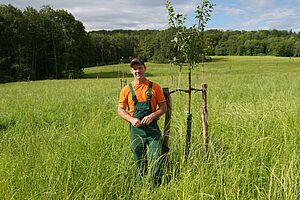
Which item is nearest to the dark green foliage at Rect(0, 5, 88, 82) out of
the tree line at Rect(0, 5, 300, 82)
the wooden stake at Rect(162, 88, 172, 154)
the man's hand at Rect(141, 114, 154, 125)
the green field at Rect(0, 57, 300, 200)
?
the tree line at Rect(0, 5, 300, 82)

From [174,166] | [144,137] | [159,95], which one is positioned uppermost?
[159,95]

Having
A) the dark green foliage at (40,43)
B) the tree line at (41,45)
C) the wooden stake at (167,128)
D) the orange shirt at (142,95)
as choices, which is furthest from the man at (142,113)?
the dark green foliage at (40,43)

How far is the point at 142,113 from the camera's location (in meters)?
3.65

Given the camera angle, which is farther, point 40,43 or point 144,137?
point 40,43

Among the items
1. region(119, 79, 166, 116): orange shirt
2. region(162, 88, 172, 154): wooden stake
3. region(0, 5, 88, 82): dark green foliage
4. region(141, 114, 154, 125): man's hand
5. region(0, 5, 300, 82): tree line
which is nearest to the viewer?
region(141, 114, 154, 125): man's hand

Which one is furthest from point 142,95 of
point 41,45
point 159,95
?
point 41,45

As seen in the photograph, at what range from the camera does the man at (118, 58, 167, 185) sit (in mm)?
3582

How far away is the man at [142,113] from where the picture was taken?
358cm

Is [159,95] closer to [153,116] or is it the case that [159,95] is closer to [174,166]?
[153,116]

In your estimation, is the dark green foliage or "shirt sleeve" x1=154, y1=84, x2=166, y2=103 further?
the dark green foliage

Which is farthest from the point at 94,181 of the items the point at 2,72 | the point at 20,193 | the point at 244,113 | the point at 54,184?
the point at 2,72

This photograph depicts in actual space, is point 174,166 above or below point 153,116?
below

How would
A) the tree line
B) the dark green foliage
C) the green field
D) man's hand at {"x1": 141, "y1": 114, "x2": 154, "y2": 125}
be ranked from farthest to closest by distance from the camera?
the dark green foliage, the tree line, man's hand at {"x1": 141, "y1": 114, "x2": 154, "y2": 125}, the green field

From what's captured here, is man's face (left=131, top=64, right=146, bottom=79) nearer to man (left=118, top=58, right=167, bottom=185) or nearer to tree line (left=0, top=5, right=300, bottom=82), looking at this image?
man (left=118, top=58, right=167, bottom=185)
